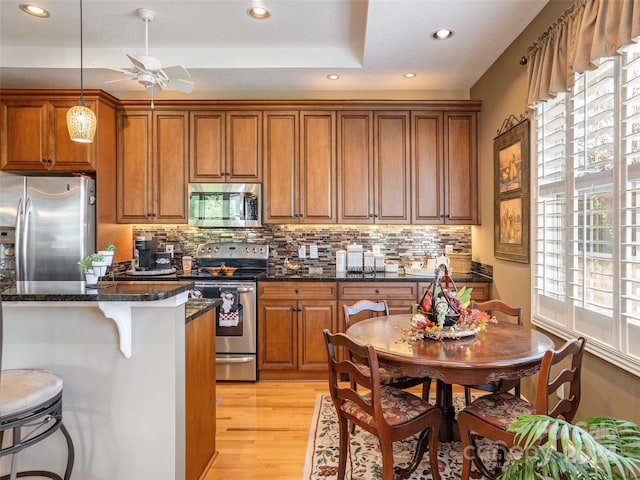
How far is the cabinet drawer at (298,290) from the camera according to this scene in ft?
12.4

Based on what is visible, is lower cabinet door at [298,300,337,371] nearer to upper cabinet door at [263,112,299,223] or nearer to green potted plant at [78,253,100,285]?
upper cabinet door at [263,112,299,223]

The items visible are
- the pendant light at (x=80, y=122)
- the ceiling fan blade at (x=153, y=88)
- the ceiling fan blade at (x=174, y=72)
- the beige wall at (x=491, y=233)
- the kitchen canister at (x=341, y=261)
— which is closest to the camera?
the beige wall at (x=491, y=233)

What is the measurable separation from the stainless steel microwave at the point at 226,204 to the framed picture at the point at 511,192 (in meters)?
2.28

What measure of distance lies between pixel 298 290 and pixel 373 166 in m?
1.49

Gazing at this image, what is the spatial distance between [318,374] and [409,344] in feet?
6.32

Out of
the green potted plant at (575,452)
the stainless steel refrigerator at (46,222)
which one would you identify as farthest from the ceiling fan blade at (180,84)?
the green potted plant at (575,452)

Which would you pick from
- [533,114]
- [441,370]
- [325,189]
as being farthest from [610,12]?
[325,189]

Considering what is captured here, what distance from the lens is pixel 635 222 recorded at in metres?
1.93

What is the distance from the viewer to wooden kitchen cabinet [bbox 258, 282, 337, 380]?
3783 millimetres

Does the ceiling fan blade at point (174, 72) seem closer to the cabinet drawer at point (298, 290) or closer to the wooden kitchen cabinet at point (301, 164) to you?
the wooden kitchen cabinet at point (301, 164)

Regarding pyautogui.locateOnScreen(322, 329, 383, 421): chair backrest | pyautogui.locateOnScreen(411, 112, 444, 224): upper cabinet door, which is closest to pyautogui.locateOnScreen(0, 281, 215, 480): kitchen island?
pyautogui.locateOnScreen(322, 329, 383, 421): chair backrest

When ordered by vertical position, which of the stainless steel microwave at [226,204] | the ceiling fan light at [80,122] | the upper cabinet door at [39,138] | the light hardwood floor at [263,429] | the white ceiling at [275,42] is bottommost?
the light hardwood floor at [263,429]

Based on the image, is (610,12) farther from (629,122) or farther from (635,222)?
(635,222)

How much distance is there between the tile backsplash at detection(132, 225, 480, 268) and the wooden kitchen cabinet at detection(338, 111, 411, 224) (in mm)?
347
